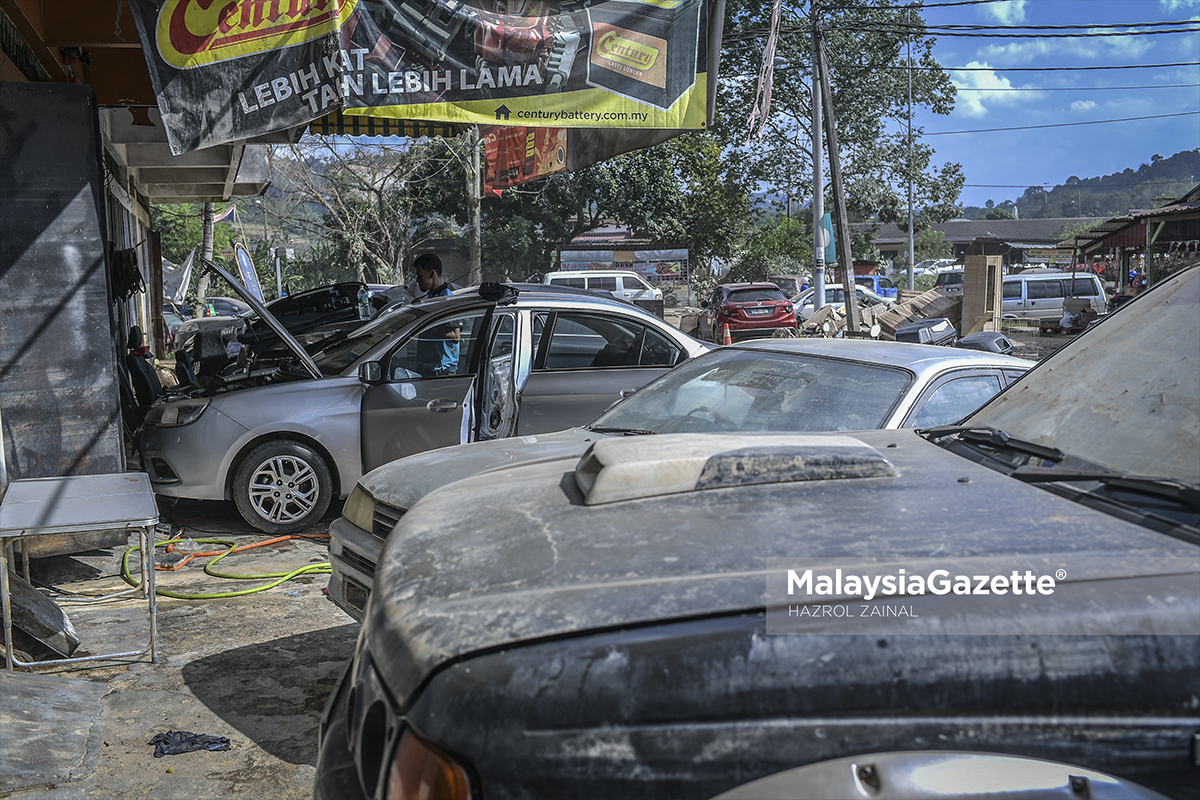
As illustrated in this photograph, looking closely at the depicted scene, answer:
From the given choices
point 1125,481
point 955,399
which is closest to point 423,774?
point 1125,481

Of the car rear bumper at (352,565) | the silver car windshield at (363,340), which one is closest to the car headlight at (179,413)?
the silver car windshield at (363,340)

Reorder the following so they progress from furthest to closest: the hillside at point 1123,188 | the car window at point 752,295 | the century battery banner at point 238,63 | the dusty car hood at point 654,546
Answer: the hillside at point 1123,188, the car window at point 752,295, the century battery banner at point 238,63, the dusty car hood at point 654,546

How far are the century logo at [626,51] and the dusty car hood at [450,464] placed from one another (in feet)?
13.3

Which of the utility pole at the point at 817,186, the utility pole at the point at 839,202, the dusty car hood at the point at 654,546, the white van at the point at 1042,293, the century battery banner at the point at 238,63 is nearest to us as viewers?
the dusty car hood at the point at 654,546

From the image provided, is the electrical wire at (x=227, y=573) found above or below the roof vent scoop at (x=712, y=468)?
below

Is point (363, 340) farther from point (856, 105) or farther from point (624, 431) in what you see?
point (856, 105)

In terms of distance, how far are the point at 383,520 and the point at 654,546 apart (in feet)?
7.85

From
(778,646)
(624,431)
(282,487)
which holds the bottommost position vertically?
(282,487)

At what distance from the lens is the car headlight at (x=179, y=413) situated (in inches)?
259

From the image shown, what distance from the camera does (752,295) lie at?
987 inches

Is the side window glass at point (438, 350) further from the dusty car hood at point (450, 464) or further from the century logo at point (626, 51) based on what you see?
the dusty car hood at point (450, 464)

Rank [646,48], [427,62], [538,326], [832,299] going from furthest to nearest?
1. [832,299]
2. [646,48]
3. [538,326]
4. [427,62]

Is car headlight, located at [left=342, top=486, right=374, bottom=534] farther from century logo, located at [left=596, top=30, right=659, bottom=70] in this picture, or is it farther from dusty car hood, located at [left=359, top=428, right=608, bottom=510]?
century logo, located at [left=596, top=30, right=659, bottom=70]

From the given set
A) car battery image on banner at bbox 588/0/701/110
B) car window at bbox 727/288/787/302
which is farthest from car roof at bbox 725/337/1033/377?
car window at bbox 727/288/787/302
